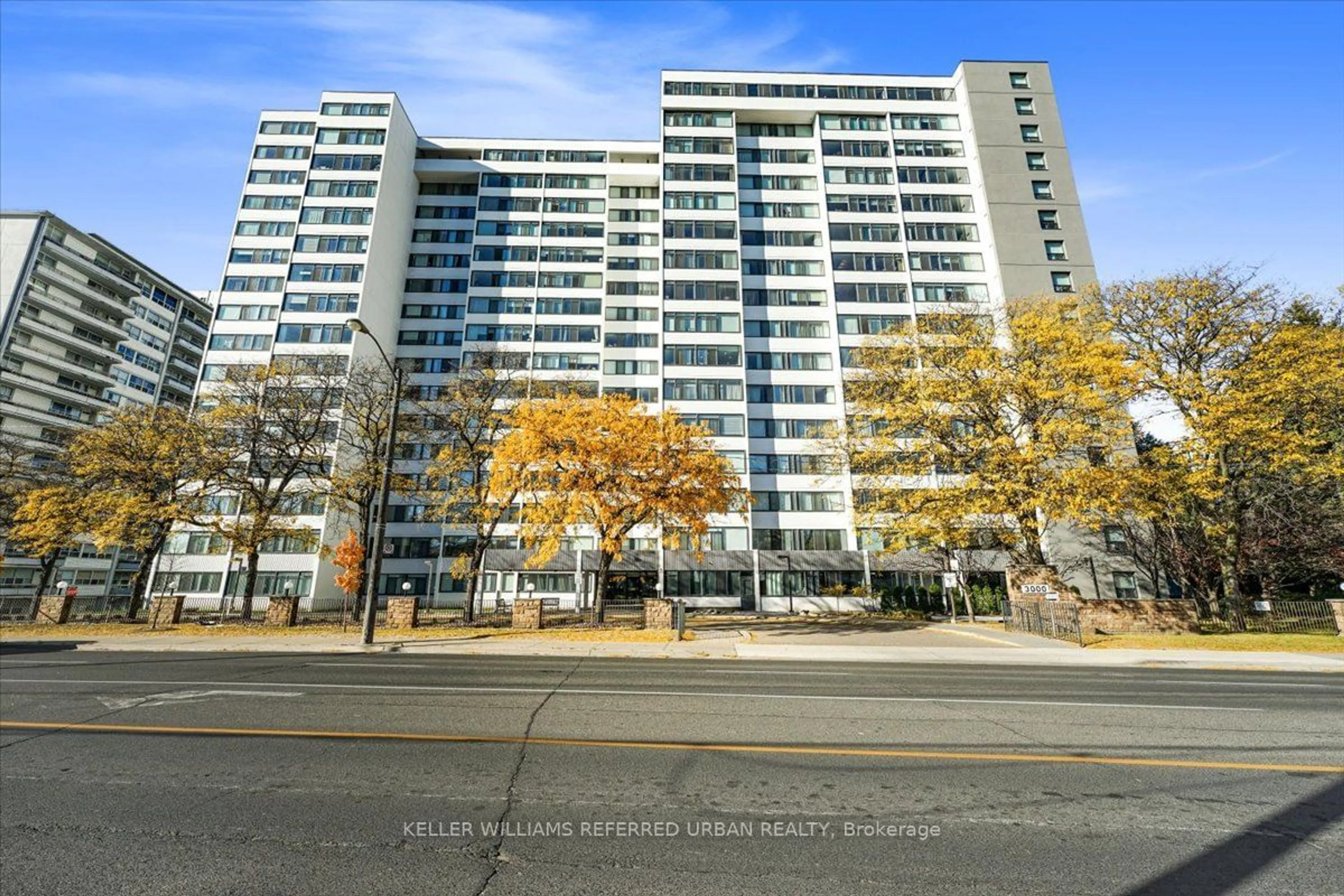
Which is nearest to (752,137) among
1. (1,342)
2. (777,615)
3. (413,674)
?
(777,615)

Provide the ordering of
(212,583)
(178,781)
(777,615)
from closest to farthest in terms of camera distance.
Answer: (178,781) → (777,615) → (212,583)

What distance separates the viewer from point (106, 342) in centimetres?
6234

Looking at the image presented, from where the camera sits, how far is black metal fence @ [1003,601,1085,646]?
800 inches

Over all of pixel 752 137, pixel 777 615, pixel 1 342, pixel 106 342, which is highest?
pixel 752 137

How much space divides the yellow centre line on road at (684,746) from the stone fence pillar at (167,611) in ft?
70.7

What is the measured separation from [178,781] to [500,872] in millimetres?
4252

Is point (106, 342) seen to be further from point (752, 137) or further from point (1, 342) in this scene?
point (752, 137)

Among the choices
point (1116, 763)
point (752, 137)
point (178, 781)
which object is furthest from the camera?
point (752, 137)

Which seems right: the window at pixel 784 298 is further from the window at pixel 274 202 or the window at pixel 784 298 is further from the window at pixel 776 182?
the window at pixel 274 202

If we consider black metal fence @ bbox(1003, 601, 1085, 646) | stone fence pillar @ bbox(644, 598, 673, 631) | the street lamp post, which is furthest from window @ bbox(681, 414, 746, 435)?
the street lamp post

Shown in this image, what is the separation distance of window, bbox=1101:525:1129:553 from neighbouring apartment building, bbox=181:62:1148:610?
747 centimetres

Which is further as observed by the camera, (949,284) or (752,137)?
(752,137)

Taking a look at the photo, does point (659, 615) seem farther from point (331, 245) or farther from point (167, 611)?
point (331, 245)

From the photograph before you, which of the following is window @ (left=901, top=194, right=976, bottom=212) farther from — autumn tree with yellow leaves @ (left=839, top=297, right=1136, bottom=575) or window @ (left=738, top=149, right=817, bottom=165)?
autumn tree with yellow leaves @ (left=839, top=297, right=1136, bottom=575)
